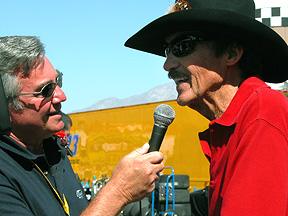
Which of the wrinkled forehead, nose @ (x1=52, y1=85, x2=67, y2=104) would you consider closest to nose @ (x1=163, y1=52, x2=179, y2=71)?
the wrinkled forehead

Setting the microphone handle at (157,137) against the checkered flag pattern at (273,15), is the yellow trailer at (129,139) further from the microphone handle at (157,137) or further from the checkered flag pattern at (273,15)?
the microphone handle at (157,137)

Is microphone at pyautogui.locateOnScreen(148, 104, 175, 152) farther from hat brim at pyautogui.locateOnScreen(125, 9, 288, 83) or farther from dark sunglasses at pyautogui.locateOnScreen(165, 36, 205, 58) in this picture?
hat brim at pyautogui.locateOnScreen(125, 9, 288, 83)

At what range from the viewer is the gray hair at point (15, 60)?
91.1 inches

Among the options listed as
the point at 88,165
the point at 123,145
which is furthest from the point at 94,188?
the point at 88,165

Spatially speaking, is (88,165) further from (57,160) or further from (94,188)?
(57,160)

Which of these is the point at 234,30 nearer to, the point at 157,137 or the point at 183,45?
the point at 183,45

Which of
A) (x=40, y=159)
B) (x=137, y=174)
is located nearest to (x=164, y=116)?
(x=137, y=174)

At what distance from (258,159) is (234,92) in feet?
2.19

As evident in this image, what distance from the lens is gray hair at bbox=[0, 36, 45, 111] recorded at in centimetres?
231

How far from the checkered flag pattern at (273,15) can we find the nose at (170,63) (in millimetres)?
11284

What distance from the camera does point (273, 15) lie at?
503 inches

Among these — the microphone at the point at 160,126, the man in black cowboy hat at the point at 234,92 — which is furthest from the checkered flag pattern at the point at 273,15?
the microphone at the point at 160,126

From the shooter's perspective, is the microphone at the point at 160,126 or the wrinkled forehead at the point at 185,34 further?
the wrinkled forehead at the point at 185,34

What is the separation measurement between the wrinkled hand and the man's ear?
0.68 meters
